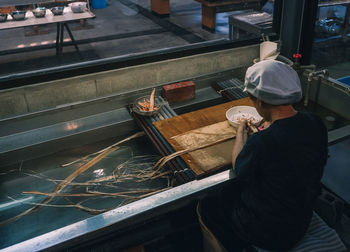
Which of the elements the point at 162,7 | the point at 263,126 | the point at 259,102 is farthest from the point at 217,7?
the point at 259,102

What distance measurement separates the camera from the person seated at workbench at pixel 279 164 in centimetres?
128

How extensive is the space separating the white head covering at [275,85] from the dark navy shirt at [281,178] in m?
0.08

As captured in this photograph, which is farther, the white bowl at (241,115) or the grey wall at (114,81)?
the grey wall at (114,81)

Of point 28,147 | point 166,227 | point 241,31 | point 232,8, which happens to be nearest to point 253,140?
point 166,227

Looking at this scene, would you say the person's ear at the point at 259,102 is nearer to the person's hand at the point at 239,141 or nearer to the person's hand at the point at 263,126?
the person's hand at the point at 239,141

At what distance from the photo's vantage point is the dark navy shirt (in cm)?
128

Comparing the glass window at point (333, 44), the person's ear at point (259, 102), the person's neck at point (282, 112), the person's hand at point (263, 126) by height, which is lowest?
the glass window at point (333, 44)

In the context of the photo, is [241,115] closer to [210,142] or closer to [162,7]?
[210,142]

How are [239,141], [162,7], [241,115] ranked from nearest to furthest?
[239,141] < [241,115] < [162,7]

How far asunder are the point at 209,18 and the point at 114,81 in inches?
205

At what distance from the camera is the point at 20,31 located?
768cm

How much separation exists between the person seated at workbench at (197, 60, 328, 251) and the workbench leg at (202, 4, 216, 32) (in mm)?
6224

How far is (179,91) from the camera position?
105 inches

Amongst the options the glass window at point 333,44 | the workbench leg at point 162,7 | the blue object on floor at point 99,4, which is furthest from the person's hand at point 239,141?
the blue object on floor at point 99,4
